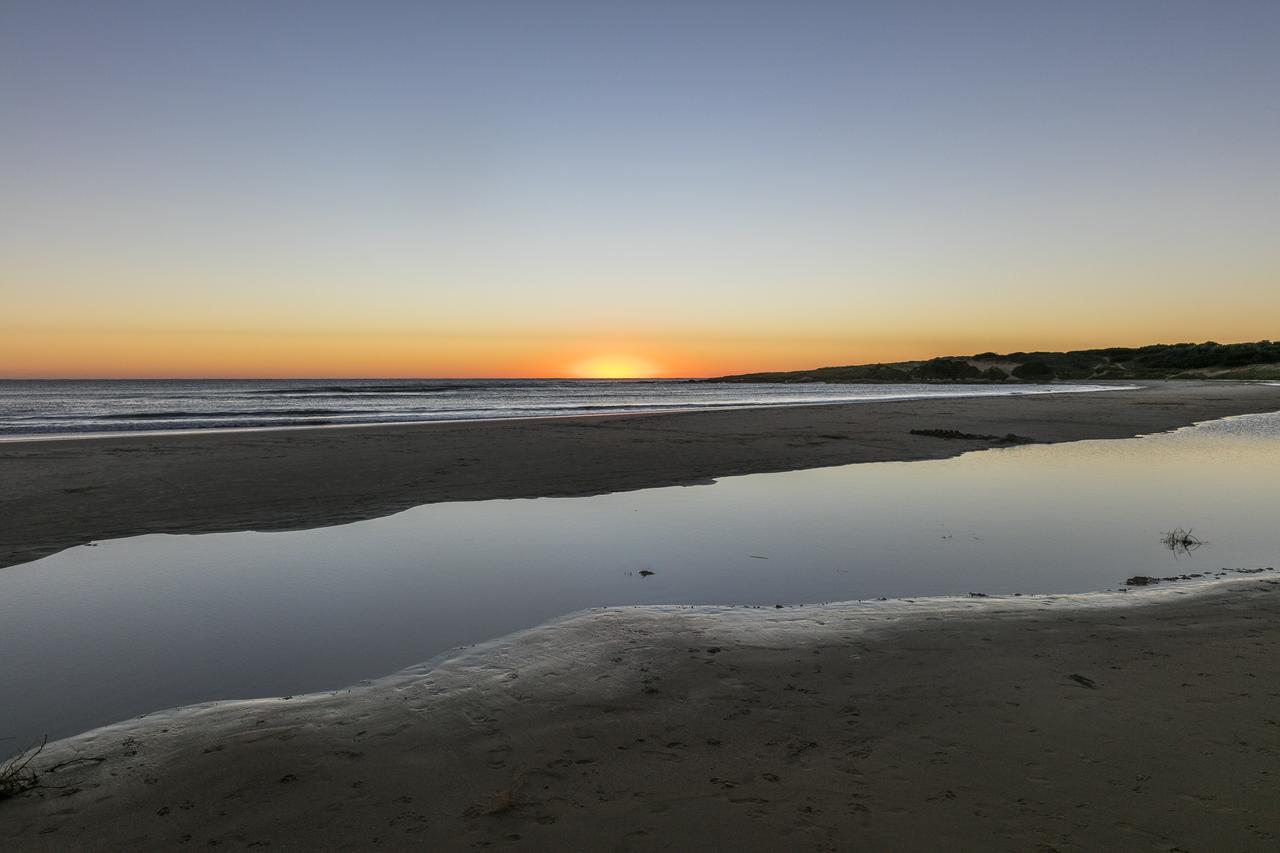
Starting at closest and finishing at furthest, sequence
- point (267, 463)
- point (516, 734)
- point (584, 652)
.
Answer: point (516, 734) < point (584, 652) < point (267, 463)

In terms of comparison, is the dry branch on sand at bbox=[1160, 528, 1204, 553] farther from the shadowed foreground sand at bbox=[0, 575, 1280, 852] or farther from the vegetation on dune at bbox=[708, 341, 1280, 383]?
the vegetation on dune at bbox=[708, 341, 1280, 383]

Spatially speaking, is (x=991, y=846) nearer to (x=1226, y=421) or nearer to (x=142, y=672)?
(x=142, y=672)

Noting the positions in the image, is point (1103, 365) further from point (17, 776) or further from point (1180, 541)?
point (17, 776)

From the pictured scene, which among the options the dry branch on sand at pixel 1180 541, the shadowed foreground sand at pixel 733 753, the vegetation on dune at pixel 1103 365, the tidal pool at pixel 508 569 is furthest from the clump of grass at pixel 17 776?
the vegetation on dune at pixel 1103 365

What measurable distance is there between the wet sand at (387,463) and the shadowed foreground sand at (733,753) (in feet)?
Result: 26.8

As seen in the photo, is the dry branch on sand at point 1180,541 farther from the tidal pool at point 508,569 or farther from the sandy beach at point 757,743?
the sandy beach at point 757,743

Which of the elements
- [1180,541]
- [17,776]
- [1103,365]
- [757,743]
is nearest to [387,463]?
[17,776]

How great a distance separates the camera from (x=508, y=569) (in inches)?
371

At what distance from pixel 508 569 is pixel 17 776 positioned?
5542 millimetres

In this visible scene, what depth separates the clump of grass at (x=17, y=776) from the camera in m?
4.17

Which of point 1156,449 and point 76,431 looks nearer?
point 1156,449

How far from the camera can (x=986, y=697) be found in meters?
5.33

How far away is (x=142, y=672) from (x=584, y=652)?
3.88 metres

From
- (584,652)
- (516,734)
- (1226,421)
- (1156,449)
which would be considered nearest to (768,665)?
(584,652)
